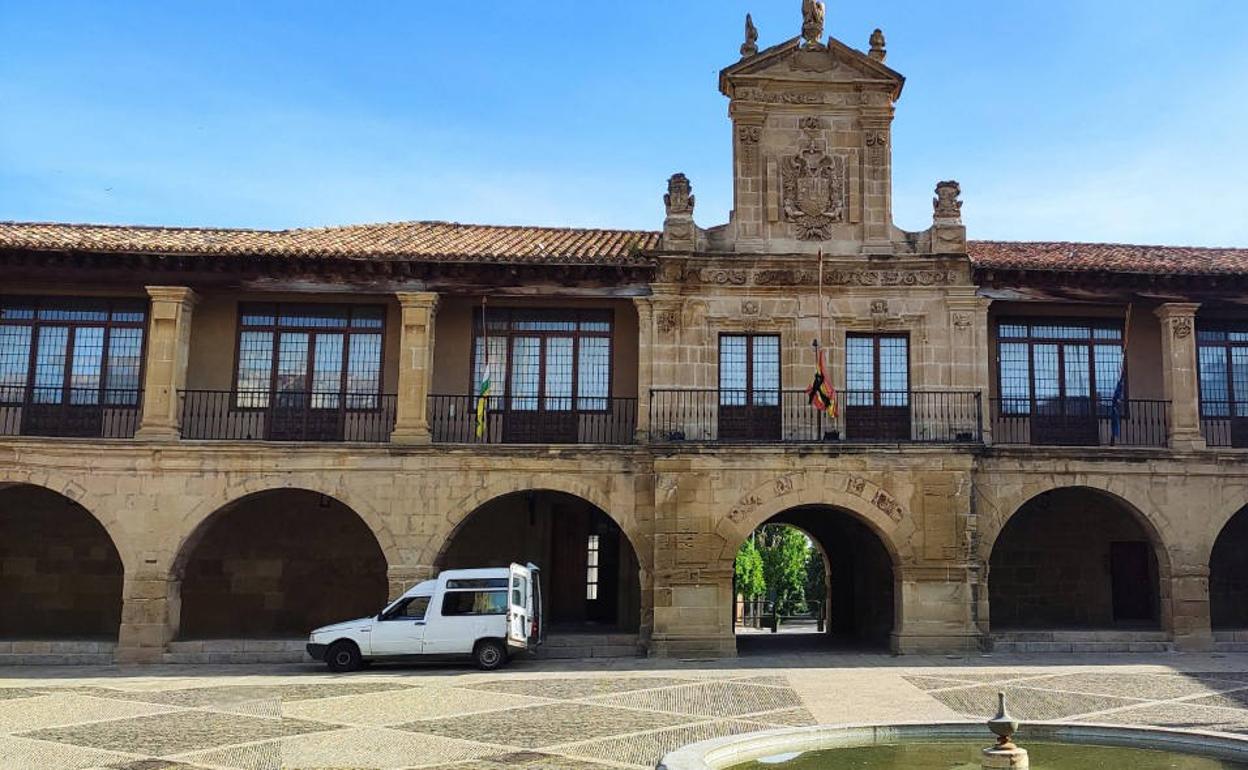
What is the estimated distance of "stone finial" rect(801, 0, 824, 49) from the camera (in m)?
20.7

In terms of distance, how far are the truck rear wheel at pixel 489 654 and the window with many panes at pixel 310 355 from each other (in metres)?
5.53

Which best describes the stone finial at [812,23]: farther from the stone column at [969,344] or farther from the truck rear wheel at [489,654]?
the truck rear wheel at [489,654]

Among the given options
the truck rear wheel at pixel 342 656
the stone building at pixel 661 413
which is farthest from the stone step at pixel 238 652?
the truck rear wheel at pixel 342 656

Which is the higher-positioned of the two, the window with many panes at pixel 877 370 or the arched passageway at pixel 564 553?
the window with many panes at pixel 877 370

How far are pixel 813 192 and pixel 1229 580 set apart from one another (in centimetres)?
1168

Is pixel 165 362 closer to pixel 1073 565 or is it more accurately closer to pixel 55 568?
pixel 55 568

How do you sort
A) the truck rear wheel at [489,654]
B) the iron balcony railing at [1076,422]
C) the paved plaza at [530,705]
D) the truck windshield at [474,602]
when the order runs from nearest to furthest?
1. the paved plaza at [530,705]
2. the truck rear wheel at [489,654]
3. the truck windshield at [474,602]
4. the iron balcony railing at [1076,422]

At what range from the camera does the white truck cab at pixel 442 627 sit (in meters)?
16.9

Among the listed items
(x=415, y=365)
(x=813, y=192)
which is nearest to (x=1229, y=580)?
(x=813, y=192)

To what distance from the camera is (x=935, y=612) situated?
1866 cm

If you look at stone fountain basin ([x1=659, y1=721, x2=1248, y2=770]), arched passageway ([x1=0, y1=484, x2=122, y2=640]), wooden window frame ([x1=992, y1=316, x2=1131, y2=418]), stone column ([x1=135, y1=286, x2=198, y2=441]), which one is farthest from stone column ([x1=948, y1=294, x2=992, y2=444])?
arched passageway ([x1=0, y1=484, x2=122, y2=640])

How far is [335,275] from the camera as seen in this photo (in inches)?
780

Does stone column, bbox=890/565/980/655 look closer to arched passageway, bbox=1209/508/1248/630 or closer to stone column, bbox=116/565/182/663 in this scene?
arched passageway, bbox=1209/508/1248/630

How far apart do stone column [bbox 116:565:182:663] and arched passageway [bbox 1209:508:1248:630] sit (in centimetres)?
2016
